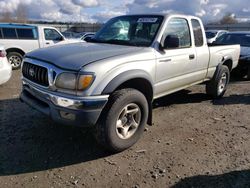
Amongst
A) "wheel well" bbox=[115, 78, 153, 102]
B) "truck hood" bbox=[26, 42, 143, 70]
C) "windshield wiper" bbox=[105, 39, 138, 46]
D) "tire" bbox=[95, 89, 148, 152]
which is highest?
"windshield wiper" bbox=[105, 39, 138, 46]

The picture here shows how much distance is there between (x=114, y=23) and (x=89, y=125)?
8.16 ft

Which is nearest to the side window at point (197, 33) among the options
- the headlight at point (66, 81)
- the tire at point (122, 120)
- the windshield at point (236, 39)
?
the tire at point (122, 120)

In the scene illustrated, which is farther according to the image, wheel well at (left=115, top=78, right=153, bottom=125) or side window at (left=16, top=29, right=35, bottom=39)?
side window at (left=16, top=29, right=35, bottom=39)

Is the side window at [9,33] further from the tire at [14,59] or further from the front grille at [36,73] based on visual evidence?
the front grille at [36,73]

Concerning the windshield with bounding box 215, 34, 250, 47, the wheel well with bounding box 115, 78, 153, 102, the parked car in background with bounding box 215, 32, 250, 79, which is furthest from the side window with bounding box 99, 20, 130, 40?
the windshield with bounding box 215, 34, 250, 47

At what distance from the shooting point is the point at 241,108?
5.91 metres

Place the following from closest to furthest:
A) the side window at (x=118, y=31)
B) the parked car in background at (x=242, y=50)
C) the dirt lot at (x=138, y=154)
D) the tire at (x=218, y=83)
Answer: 1. the dirt lot at (x=138, y=154)
2. the side window at (x=118, y=31)
3. the tire at (x=218, y=83)
4. the parked car in background at (x=242, y=50)

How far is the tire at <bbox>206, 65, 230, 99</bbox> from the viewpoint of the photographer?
241 inches

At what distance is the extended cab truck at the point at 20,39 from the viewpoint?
10594 mm

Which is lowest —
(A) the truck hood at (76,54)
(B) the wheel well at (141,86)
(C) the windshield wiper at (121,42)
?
(B) the wheel well at (141,86)

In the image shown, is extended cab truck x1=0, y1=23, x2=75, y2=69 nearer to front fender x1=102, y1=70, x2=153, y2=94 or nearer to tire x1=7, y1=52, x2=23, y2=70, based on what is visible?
tire x1=7, y1=52, x2=23, y2=70

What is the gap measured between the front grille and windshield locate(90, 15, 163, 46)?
4.64 ft

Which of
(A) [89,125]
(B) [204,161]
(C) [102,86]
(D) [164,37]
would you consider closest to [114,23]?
(D) [164,37]

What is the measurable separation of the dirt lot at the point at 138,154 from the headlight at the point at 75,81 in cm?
101
